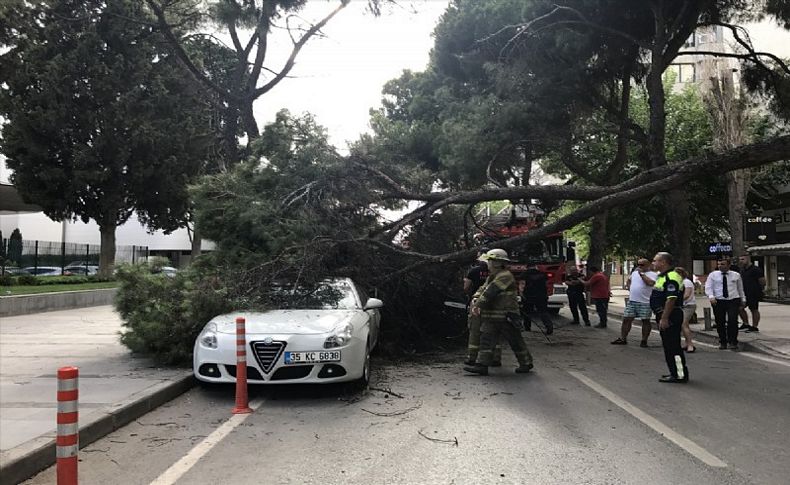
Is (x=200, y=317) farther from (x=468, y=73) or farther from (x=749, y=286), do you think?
(x=468, y=73)

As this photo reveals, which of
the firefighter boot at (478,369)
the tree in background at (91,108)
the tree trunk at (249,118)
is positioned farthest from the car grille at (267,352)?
the tree in background at (91,108)

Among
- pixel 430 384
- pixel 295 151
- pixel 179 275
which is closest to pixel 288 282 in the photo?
pixel 179 275

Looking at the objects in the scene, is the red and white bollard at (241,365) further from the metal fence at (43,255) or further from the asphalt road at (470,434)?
the metal fence at (43,255)

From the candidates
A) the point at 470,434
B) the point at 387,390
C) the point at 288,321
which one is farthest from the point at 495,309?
the point at 470,434

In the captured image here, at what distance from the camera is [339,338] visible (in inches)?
265

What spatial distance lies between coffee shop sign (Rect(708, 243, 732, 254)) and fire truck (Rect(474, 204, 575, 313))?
1539 cm

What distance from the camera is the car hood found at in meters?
6.82

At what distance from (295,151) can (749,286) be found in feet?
32.1

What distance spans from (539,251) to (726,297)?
6536mm

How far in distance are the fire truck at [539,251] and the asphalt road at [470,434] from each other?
28.1 feet

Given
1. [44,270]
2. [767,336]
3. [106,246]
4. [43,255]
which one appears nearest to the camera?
[767,336]

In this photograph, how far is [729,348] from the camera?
1138 centimetres

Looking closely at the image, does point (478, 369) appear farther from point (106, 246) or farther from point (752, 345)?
point (106, 246)

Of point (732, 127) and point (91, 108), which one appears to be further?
point (91, 108)
